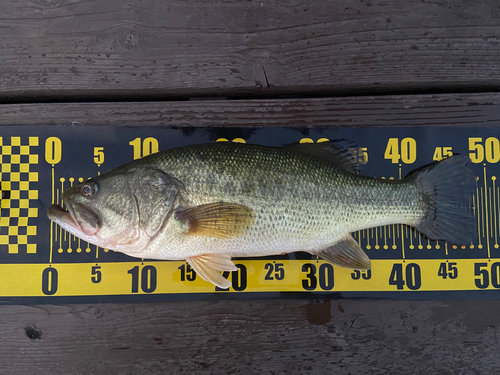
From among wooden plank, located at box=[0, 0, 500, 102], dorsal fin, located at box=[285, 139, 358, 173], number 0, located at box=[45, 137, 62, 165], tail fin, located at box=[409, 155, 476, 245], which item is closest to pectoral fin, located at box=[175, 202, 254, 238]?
dorsal fin, located at box=[285, 139, 358, 173]

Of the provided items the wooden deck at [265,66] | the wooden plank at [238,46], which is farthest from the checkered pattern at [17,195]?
the wooden plank at [238,46]

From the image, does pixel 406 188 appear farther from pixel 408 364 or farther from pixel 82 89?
pixel 82 89

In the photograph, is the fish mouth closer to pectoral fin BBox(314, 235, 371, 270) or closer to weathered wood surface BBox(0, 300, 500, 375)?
weathered wood surface BBox(0, 300, 500, 375)

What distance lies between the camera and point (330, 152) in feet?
6.27

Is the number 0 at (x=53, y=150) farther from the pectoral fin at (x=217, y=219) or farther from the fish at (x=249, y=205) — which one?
the pectoral fin at (x=217, y=219)

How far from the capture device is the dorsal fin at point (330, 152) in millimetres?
1882

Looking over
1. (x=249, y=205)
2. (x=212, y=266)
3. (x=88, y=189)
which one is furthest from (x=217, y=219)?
(x=88, y=189)

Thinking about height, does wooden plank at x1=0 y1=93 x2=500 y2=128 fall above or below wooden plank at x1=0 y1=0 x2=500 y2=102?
below

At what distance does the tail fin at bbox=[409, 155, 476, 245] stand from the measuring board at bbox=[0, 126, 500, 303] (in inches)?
3.8

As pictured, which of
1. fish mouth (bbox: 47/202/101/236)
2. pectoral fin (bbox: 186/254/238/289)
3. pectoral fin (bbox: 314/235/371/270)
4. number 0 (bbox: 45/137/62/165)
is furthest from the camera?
number 0 (bbox: 45/137/62/165)

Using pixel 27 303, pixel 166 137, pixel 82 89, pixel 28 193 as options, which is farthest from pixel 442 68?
pixel 27 303

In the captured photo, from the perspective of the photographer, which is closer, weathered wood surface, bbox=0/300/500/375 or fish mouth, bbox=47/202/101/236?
fish mouth, bbox=47/202/101/236

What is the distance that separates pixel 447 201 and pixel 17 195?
279cm

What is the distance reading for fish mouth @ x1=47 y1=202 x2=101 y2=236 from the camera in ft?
5.28
